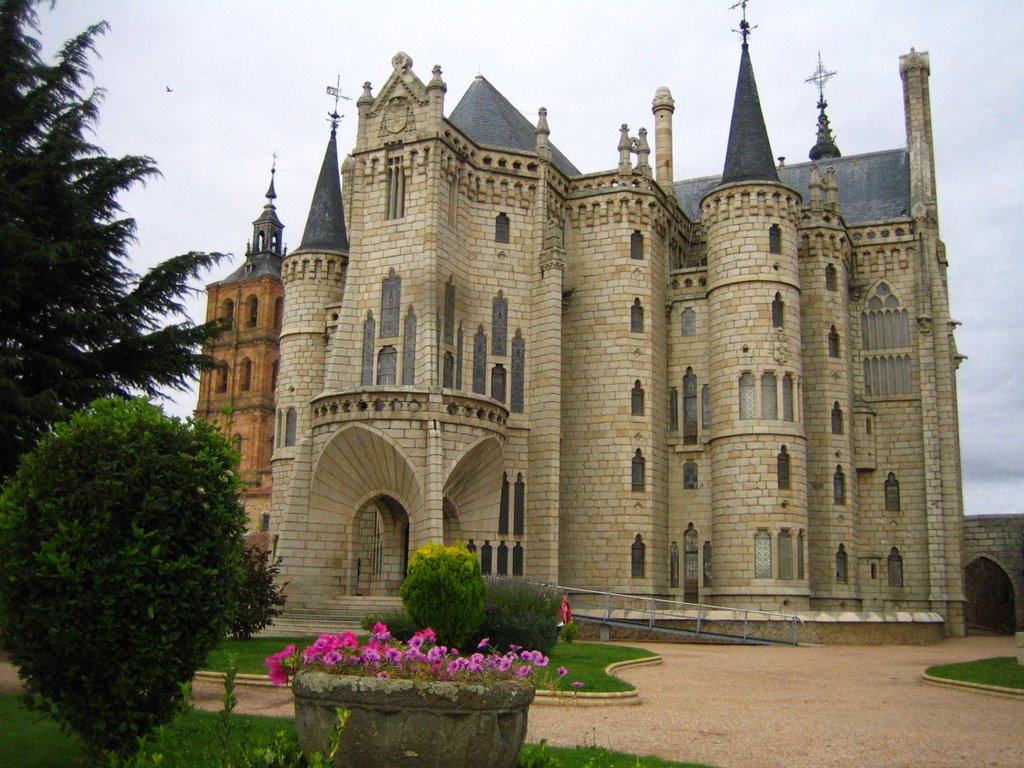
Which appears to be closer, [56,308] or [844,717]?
[844,717]

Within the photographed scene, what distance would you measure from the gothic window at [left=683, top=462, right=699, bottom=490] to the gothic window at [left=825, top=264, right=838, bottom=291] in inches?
347

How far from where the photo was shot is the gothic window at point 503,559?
99.7 feet

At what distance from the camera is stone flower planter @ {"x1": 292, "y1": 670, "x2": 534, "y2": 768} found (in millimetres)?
7246

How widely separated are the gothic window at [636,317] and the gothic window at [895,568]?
42.0ft

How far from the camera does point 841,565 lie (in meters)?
35.4

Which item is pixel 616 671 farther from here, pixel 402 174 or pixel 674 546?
pixel 402 174

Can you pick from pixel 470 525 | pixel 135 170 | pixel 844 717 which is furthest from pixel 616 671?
pixel 135 170

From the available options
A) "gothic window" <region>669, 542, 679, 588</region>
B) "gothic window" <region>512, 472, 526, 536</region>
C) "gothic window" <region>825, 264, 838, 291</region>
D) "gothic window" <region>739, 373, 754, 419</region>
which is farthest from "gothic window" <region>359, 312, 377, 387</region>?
"gothic window" <region>825, 264, 838, 291</region>

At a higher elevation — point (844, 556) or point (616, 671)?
point (844, 556)

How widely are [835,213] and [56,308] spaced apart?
28.8 metres

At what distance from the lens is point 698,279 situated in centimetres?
3638

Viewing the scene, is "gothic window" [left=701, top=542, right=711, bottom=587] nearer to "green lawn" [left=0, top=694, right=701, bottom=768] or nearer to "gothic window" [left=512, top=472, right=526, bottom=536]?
"gothic window" [left=512, top=472, right=526, bottom=536]

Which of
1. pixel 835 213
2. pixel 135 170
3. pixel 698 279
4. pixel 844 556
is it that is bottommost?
pixel 844 556

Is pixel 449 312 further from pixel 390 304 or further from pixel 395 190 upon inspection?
pixel 395 190
